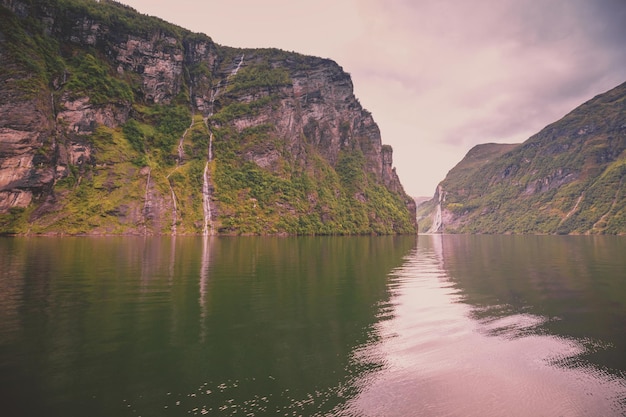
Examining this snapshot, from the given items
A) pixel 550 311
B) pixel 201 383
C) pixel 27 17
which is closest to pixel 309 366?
pixel 201 383

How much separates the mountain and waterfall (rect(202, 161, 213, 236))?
49cm

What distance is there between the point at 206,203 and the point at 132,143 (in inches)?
1467

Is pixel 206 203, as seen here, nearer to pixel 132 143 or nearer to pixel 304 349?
pixel 132 143

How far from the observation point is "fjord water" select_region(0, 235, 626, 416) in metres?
9.84

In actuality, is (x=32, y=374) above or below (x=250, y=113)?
below

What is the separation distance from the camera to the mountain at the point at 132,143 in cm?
10562

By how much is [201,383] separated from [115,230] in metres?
111

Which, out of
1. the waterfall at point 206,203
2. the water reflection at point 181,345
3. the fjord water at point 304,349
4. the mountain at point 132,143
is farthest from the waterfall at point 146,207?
the fjord water at point 304,349

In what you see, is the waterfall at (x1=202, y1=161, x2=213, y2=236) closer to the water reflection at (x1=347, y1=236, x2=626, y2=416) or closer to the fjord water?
the fjord water

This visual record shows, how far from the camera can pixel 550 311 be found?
20.9 m

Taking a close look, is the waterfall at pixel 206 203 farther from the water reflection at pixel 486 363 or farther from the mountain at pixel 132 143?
the water reflection at pixel 486 363

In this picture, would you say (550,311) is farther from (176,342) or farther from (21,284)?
(21,284)

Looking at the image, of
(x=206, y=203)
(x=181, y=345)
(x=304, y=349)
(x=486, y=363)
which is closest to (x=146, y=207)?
(x=206, y=203)

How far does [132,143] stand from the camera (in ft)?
460
